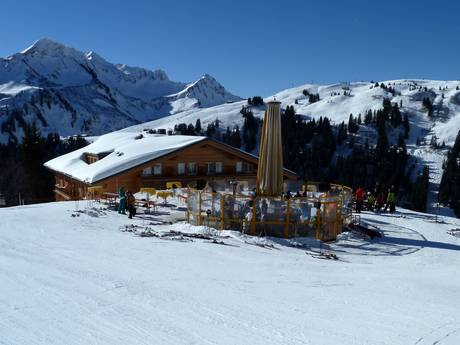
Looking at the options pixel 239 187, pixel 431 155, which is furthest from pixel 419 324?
pixel 431 155

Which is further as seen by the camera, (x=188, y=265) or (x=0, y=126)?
(x=0, y=126)

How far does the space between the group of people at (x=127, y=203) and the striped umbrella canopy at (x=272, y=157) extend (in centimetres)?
545

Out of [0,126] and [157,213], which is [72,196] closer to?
[157,213]

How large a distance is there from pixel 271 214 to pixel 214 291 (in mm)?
7598

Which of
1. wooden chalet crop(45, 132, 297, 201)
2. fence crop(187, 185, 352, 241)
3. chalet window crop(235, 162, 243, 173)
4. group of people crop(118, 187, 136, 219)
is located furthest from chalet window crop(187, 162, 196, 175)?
fence crop(187, 185, 352, 241)

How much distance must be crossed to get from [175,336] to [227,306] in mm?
1657

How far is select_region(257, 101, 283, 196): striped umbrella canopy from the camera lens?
16.5 meters

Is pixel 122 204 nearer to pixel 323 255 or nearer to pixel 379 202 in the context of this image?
pixel 323 255

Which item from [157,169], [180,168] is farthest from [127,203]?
[180,168]

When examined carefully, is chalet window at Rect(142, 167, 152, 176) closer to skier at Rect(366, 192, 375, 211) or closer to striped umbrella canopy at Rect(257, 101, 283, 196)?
skier at Rect(366, 192, 375, 211)

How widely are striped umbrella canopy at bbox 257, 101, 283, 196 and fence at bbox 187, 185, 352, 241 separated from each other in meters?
0.68

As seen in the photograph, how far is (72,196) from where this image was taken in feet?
117

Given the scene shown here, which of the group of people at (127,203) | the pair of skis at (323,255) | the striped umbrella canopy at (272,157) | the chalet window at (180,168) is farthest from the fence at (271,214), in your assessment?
the chalet window at (180,168)

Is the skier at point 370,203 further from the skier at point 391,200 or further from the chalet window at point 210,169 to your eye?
the chalet window at point 210,169
